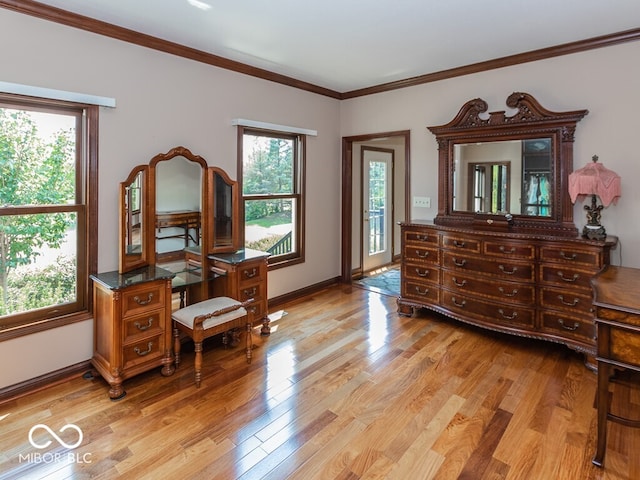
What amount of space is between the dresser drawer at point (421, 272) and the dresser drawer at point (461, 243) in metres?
0.27

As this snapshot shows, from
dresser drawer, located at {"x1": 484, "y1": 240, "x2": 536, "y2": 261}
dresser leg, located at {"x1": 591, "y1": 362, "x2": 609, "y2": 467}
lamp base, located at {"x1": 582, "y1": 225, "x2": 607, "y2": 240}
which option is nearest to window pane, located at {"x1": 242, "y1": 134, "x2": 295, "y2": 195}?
dresser drawer, located at {"x1": 484, "y1": 240, "x2": 536, "y2": 261}

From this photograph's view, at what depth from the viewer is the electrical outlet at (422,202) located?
14.1ft

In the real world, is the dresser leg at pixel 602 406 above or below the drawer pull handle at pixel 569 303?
below

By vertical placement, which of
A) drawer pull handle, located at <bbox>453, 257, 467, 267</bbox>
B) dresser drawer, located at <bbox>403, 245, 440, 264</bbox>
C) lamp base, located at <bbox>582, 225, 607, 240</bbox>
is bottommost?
drawer pull handle, located at <bbox>453, 257, 467, 267</bbox>

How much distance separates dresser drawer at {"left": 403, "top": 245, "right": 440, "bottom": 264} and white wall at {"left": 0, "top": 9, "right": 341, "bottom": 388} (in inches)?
58.8

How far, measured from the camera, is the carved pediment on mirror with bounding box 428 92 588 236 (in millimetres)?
3359

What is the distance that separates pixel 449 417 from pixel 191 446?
59.2 inches

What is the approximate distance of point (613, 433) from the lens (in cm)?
217

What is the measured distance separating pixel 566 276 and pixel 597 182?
2.50 ft

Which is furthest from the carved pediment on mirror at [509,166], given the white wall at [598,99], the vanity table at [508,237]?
the white wall at [598,99]

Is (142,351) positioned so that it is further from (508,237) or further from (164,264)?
(508,237)

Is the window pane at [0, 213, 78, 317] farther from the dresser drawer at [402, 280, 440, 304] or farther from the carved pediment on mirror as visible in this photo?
the carved pediment on mirror

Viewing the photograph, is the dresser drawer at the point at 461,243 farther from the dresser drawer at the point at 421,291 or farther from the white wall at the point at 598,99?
the white wall at the point at 598,99

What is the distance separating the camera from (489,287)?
3.39m
